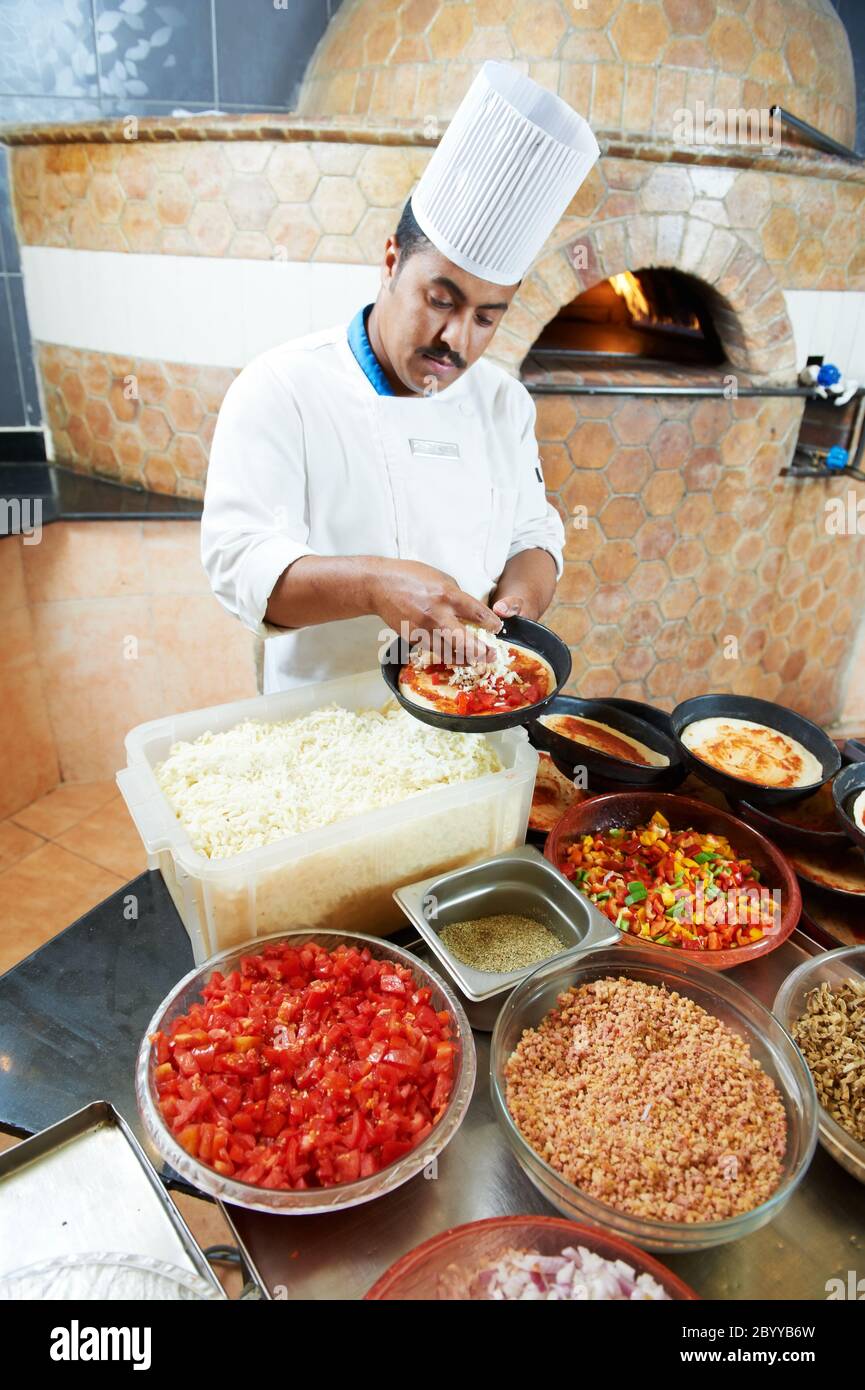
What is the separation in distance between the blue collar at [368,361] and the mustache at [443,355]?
7.5 inches

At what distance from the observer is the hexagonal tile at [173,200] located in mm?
3076

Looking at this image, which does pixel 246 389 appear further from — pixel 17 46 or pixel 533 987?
pixel 17 46

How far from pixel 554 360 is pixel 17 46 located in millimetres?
2529

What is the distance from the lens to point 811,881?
149cm

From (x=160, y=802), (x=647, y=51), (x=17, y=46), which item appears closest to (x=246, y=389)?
(x=160, y=802)

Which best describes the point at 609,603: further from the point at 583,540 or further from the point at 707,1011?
the point at 707,1011

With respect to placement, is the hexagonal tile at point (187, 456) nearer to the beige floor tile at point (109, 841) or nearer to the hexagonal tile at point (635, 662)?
the beige floor tile at point (109, 841)

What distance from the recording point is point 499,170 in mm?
1695

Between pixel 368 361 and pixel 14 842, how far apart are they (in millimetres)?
2755

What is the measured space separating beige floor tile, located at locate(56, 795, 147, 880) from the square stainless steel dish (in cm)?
242

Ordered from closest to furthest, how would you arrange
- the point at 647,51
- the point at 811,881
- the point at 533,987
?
1. the point at 533,987
2. the point at 811,881
3. the point at 647,51

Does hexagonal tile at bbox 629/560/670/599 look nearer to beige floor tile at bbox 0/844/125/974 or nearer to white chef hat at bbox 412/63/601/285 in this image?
white chef hat at bbox 412/63/601/285

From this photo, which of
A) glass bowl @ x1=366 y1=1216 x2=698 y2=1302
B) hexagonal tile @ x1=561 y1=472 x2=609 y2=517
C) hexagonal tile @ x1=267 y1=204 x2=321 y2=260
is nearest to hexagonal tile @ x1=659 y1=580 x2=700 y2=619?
hexagonal tile @ x1=561 y1=472 x2=609 y2=517

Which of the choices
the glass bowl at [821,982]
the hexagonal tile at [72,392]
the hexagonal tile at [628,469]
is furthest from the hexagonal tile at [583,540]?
the glass bowl at [821,982]
